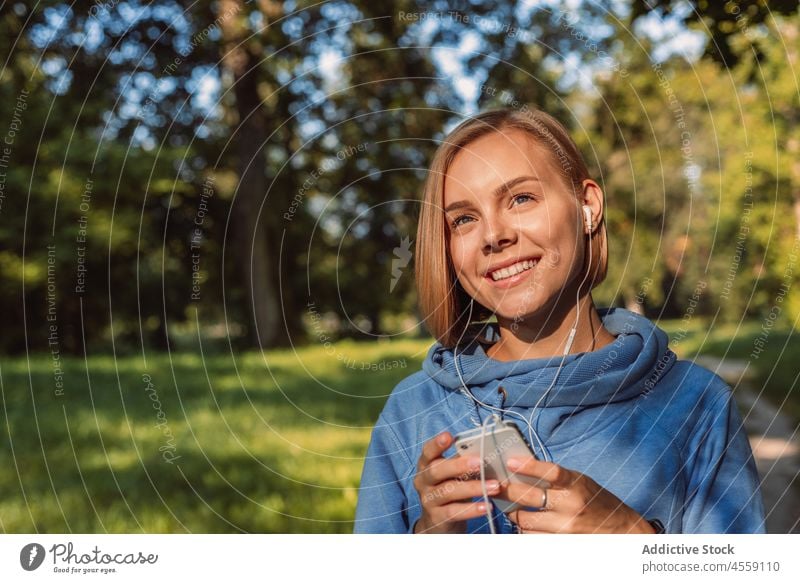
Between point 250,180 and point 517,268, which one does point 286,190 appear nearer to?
point 250,180

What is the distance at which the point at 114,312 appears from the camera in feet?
23.3

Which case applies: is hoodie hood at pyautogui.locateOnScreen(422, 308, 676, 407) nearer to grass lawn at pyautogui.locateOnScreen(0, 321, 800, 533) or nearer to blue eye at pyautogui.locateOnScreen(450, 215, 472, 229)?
blue eye at pyautogui.locateOnScreen(450, 215, 472, 229)

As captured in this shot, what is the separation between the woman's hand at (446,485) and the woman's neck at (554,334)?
266 millimetres

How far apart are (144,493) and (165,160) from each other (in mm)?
1981

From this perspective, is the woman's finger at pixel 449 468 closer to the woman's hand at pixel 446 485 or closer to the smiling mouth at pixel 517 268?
the woman's hand at pixel 446 485

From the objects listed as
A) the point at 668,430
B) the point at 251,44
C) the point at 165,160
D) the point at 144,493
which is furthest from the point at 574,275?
the point at 165,160

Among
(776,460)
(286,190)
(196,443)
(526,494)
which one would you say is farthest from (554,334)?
(286,190)

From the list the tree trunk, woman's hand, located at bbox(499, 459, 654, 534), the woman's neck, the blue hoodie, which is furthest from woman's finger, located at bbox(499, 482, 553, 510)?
the tree trunk

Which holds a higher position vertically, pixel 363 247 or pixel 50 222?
pixel 50 222

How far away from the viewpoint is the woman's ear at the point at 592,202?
4.25 ft

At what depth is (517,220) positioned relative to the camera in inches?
50.7

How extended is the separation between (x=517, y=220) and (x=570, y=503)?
1.46 feet

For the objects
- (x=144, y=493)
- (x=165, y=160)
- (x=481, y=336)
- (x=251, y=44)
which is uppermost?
(x=251, y=44)

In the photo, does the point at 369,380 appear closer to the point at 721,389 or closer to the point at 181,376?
the point at 181,376
